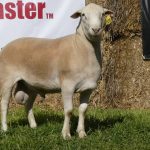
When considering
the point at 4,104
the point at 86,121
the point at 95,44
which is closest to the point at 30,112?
the point at 4,104

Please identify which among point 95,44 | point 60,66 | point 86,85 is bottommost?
point 86,85

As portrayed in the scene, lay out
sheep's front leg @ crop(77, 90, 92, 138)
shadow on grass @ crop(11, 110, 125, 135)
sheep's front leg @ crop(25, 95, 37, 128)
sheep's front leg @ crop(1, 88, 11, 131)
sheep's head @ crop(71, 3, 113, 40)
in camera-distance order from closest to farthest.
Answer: sheep's head @ crop(71, 3, 113, 40) → sheep's front leg @ crop(77, 90, 92, 138) → sheep's front leg @ crop(1, 88, 11, 131) → shadow on grass @ crop(11, 110, 125, 135) → sheep's front leg @ crop(25, 95, 37, 128)

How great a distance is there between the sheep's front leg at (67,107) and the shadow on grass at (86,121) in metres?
0.34

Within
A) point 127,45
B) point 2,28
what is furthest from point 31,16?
point 127,45

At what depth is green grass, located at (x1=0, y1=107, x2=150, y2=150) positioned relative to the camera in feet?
24.5

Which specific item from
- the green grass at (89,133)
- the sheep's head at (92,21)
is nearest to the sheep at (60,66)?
the sheep's head at (92,21)

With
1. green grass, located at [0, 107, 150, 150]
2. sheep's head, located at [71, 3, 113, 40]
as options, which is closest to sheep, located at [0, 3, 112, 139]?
sheep's head, located at [71, 3, 113, 40]

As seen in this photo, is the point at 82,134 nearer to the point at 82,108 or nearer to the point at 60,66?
the point at 82,108

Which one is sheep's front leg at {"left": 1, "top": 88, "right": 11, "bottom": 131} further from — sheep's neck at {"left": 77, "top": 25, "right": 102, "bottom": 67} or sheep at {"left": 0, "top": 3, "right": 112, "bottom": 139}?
sheep's neck at {"left": 77, "top": 25, "right": 102, "bottom": 67}

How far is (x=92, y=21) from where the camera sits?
7508 mm

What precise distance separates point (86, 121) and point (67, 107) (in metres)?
1.19

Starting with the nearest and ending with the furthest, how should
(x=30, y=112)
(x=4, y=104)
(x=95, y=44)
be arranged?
(x=95, y=44) < (x=4, y=104) < (x=30, y=112)

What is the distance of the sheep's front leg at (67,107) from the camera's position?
7727 mm

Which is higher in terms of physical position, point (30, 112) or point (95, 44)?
point (95, 44)
